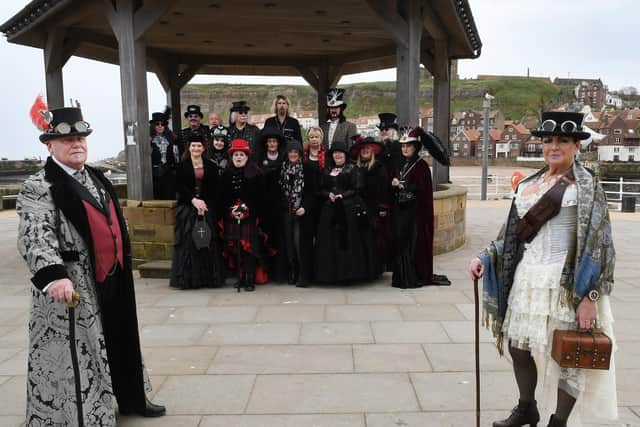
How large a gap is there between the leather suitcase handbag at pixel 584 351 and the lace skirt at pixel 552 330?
114 millimetres

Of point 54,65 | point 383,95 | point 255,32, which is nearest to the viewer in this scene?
point 54,65

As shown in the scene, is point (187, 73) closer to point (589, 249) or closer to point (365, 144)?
point (365, 144)

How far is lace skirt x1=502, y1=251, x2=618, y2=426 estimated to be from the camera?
255 cm

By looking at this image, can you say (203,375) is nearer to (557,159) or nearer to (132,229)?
(557,159)

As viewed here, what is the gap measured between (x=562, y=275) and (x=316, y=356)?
2.04m

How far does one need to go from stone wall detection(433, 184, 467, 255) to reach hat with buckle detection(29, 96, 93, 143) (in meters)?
5.72

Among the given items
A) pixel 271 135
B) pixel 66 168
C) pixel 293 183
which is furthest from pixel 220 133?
pixel 66 168

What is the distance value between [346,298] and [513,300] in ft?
9.82

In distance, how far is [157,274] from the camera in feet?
21.7

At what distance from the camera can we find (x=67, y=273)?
2.58 m

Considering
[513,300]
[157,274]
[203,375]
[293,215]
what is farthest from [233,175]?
[513,300]

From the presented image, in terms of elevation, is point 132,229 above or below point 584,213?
below

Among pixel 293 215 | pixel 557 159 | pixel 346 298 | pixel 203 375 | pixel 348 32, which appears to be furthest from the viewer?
pixel 348 32

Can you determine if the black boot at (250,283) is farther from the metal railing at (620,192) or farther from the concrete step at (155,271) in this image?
the metal railing at (620,192)
